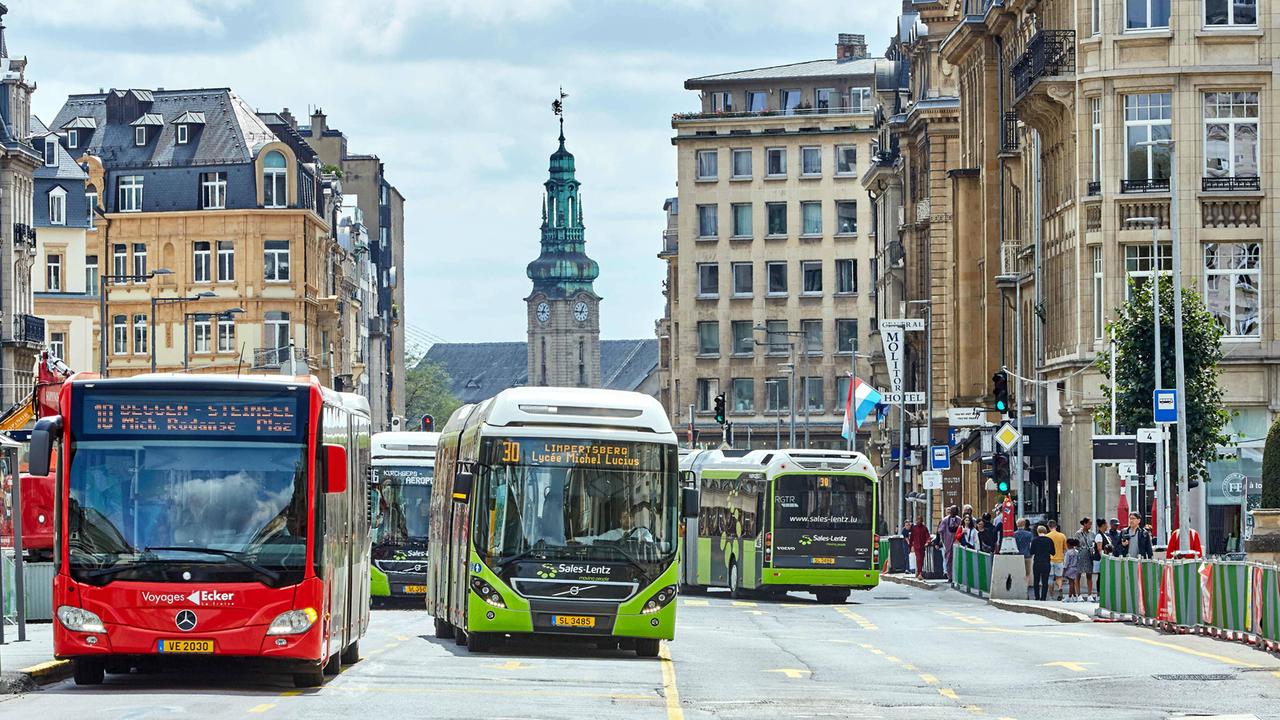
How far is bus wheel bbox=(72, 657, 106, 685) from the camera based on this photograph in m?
20.0

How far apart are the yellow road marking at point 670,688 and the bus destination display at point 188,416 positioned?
376cm

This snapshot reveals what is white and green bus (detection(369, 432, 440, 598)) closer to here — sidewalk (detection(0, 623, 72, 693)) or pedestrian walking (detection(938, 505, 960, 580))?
sidewalk (detection(0, 623, 72, 693))

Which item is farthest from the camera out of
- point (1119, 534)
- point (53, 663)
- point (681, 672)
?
point (1119, 534)

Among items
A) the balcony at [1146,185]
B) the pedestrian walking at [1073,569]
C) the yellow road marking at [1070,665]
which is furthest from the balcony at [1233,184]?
the yellow road marking at [1070,665]

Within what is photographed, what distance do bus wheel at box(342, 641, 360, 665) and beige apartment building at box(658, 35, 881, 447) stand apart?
340 ft

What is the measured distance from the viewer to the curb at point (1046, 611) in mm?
36781

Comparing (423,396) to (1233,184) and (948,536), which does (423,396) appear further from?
(1233,184)

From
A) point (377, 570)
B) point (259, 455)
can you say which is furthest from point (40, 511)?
point (259, 455)

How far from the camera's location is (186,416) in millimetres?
19750

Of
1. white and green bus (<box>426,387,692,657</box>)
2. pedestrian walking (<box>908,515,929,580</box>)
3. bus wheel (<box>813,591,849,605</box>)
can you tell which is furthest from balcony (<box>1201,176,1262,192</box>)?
white and green bus (<box>426,387,692,657</box>)

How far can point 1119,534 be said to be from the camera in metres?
42.9

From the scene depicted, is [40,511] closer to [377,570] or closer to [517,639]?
[377,570]

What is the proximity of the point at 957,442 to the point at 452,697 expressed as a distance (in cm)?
5183

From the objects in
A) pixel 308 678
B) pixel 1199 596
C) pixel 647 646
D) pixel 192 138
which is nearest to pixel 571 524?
pixel 647 646
